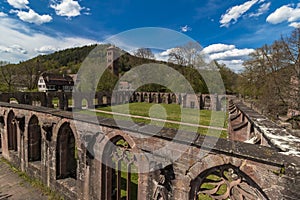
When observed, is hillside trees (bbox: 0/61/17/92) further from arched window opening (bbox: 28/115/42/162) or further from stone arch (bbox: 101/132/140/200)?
stone arch (bbox: 101/132/140/200)

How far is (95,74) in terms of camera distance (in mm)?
33781

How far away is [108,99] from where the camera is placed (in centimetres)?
3080

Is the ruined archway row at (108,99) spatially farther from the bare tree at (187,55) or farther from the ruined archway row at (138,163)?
the ruined archway row at (138,163)

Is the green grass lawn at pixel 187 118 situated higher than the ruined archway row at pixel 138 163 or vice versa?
the ruined archway row at pixel 138 163

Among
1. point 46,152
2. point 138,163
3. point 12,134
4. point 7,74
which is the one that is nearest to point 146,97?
point 7,74

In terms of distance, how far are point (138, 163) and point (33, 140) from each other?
5.43m

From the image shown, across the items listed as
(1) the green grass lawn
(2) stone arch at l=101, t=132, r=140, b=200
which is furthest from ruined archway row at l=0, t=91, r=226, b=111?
(2) stone arch at l=101, t=132, r=140, b=200

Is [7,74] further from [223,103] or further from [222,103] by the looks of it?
[223,103]

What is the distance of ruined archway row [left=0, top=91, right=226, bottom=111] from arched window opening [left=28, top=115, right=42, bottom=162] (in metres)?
12.0

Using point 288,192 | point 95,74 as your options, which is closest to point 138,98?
point 95,74

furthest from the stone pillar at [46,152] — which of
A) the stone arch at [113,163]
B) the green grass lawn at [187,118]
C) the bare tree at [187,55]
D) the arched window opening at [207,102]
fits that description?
the bare tree at [187,55]

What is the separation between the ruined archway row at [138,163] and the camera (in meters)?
2.47

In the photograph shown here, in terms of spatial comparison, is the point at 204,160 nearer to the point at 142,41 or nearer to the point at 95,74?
the point at 142,41

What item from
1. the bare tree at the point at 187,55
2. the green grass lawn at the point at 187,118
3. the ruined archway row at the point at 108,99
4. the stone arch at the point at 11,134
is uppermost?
the bare tree at the point at 187,55
